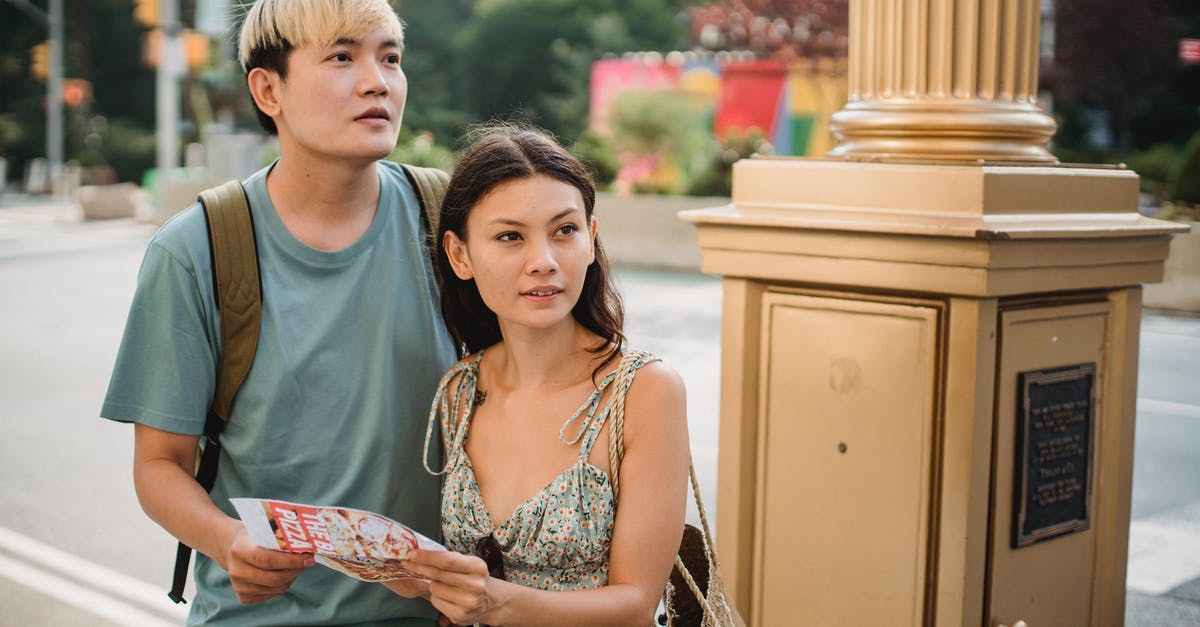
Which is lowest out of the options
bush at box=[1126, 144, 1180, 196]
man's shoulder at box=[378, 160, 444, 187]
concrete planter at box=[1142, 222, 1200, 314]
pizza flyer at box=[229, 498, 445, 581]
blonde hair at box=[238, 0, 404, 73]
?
concrete planter at box=[1142, 222, 1200, 314]

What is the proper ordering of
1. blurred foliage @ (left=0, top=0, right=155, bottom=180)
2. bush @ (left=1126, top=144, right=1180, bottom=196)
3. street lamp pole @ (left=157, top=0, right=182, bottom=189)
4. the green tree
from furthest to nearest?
blurred foliage @ (left=0, top=0, right=155, bottom=180), the green tree, street lamp pole @ (left=157, top=0, right=182, bottom=189), bush @ (left=1126, top=144, right=1180, bottom=196)

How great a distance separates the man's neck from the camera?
2.51 m

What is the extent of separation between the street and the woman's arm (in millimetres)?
3496

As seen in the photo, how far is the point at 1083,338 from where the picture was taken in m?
3.51

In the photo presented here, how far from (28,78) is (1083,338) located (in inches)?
2093

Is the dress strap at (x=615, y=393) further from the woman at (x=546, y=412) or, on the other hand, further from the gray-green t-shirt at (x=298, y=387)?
the gray-green t-shirt at (x=298, y=387)

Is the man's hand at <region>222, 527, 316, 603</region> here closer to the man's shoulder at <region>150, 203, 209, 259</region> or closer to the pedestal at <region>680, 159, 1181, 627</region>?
the man's shoulder at <region>150, 203, 209, 259</region>

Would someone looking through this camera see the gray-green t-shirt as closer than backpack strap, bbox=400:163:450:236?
Yes

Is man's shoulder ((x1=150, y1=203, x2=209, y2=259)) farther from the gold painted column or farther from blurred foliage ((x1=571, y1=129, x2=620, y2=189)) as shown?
blurred foliage ((x1=571, y1=129, x2=620, y2=189))

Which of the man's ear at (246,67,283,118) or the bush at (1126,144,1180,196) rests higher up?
the man's ear at (246,67,283,118)

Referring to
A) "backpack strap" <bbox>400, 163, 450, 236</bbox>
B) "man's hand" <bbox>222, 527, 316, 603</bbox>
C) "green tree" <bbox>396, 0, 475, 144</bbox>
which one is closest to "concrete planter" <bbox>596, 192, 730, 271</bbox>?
"backpack strap" <bbox>400, 163, 450, 236</bbox>

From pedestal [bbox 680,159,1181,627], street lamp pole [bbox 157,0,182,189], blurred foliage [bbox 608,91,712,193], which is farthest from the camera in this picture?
street lamp pole [bbox 157,0,182,189]

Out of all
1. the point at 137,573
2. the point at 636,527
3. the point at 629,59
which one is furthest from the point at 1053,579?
the point at 629,59

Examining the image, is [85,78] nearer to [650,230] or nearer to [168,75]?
[168,75]
